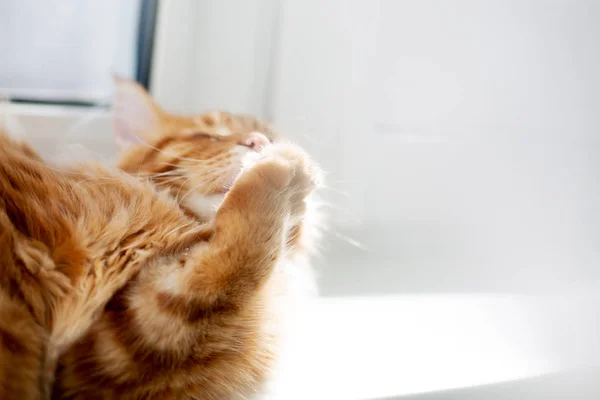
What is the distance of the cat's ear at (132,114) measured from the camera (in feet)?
3.09

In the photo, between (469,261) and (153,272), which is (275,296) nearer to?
(153,272)

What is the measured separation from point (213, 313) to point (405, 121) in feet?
2.35

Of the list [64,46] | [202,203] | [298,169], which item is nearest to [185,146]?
[202,203]

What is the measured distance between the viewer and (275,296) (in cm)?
68

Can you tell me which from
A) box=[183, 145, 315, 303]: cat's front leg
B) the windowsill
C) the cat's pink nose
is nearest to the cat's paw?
box=[183, 145, 315, 303]: cat's front leg

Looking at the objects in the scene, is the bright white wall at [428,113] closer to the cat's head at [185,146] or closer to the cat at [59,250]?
the cat's head at [185,146]

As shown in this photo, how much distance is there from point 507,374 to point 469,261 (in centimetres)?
50

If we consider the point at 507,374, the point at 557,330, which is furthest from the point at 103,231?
the point at 557,330

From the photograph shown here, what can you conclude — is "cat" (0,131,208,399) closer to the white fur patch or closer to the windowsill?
the white fur patch

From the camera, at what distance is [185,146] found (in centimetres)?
88

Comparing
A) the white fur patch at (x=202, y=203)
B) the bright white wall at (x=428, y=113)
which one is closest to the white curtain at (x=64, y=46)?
the bright white wall at (x=428, y=113)

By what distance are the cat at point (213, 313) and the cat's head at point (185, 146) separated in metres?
0.10

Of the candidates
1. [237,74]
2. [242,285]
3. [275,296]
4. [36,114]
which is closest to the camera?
[242,285]

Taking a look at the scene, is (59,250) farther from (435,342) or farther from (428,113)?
(428,113)
